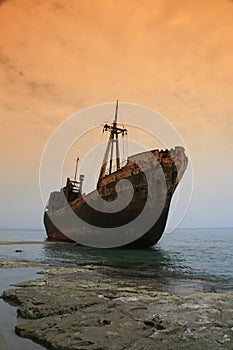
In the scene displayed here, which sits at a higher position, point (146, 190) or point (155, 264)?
point (146, 190)

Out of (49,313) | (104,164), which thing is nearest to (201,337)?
(49,313)

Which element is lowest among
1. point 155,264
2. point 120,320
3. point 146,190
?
point 155,264

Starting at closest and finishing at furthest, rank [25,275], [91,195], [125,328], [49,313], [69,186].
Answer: [125,328], [49,313], [25,275], [91,195], [69,186]

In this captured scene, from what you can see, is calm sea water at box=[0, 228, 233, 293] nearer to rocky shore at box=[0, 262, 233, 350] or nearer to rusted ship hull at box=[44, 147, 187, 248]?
rusted ship hull at box=[44, 147, 187, 248]

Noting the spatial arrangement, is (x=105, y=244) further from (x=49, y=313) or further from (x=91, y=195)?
(x=49, y=313)

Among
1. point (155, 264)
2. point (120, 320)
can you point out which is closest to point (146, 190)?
point (155, 264)

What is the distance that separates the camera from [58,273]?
12.1m

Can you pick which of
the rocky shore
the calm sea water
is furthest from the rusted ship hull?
the rocky shore

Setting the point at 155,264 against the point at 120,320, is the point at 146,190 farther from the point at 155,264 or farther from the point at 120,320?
the point at 120,320

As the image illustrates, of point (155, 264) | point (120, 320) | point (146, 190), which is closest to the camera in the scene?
point (120, 320)

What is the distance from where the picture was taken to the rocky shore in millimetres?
4301

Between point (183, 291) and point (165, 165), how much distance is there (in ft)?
48.2

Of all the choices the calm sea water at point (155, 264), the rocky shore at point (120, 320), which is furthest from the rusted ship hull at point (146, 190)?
the rocky shore at point (120, 320)

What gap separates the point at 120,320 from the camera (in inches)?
203
